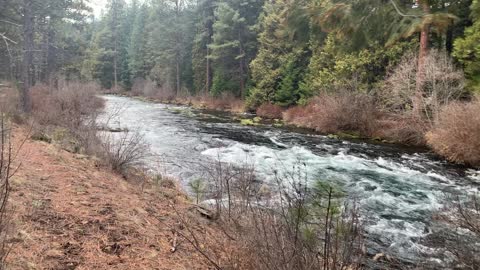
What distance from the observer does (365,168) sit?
1047 cm

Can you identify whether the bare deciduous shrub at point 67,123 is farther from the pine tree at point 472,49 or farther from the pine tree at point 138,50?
the pine tree at point 138,50

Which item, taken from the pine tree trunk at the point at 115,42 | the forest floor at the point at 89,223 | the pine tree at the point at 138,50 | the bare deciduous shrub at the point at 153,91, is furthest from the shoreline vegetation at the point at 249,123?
the pine tree trunk at the point at 115,42

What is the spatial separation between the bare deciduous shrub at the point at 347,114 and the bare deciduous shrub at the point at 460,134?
16.9 feet

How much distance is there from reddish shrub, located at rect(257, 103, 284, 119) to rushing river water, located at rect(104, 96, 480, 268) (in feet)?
25.4

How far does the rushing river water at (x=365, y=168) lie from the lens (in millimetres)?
5824

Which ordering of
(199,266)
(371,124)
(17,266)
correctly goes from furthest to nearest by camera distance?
1. (371,124)
2. (199,266)
3. (17,266)

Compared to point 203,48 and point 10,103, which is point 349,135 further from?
point 203,48

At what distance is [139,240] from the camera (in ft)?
13.5

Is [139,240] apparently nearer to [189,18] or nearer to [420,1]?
[420,1]

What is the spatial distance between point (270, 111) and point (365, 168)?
1594 centimetres

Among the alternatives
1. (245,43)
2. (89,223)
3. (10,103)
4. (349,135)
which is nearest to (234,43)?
(245,43)

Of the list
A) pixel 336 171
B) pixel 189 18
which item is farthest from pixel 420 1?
pixel 189 18

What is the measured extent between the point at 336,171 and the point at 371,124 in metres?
7.89

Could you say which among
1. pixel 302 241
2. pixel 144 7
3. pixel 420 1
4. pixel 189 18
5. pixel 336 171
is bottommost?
pixel 336 171
